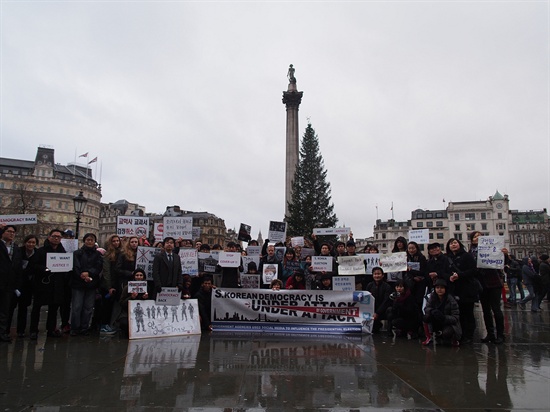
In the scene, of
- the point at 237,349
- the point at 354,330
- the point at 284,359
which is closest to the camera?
the point at 284,359

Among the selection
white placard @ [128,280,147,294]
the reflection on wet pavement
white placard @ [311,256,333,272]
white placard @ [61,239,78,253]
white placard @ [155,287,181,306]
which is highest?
white placard @ [61,239,78,253]

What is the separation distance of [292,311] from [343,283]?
146 centimetres

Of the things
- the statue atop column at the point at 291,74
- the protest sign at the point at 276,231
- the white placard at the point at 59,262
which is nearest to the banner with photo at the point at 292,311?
the white placard at the point at 59,262

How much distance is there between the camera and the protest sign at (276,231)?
1470cm

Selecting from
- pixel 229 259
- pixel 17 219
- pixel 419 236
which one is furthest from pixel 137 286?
pixel 419 236

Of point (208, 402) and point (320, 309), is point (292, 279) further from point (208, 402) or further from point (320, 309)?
point (208, 402)

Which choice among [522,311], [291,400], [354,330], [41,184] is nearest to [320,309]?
[354,330]

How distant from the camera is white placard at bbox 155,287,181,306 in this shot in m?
9.45

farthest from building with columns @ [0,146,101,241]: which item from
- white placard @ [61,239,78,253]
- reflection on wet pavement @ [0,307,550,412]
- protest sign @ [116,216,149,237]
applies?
reflection on wet pavement @ [0,307,550,412]

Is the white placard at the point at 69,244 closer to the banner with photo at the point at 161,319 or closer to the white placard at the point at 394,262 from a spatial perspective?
the banner with photo at the point at 161,319

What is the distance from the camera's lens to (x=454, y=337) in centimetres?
819

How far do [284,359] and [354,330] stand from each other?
3220mm

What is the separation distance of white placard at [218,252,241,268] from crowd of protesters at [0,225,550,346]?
19.4 inches

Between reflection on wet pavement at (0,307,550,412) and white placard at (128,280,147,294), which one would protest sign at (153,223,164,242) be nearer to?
white placard at (128,280,147,294)
